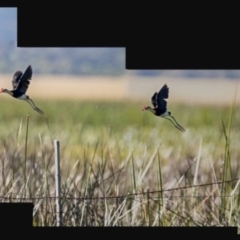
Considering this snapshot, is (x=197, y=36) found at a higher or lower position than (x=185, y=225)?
higher

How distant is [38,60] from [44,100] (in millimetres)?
214

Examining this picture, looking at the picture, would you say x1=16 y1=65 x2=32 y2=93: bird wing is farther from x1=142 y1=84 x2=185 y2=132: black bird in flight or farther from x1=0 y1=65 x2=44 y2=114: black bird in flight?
x1=142 y1=84 x2=185 y2=132: black bird in flight

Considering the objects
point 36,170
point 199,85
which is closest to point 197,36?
point 199,85

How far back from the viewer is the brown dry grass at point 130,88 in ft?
43.2

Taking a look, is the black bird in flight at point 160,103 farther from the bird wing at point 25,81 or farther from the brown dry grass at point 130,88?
the bird wing at point 25,81

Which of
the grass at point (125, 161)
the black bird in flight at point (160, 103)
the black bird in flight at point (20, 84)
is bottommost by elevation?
the grass at point (125, 161)

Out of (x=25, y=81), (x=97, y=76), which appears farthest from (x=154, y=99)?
(x=25, y=81)

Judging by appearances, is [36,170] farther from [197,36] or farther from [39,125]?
[197,36]

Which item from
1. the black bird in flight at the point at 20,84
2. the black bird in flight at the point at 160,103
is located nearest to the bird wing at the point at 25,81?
the black bird in flight at the point at 20,84

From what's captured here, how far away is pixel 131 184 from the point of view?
13266mm

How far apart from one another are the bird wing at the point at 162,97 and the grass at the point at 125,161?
2.1 inches

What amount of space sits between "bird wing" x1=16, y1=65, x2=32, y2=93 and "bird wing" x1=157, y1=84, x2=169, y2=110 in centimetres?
67

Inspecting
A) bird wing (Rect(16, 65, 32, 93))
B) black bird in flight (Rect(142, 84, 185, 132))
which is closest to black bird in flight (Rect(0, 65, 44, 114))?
bird wing (Rect(16, 65, 32, 93))

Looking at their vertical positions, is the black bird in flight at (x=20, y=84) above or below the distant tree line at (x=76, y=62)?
below
